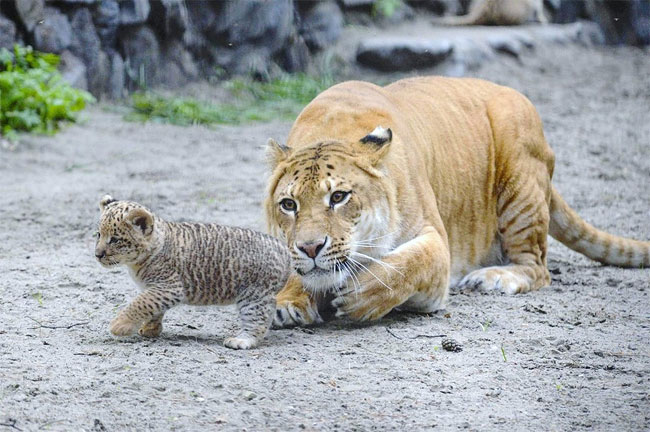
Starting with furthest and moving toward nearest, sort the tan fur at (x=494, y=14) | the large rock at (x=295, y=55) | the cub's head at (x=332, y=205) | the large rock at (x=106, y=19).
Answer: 1. the tan fur at (x=494, y=14)
2. the large rock at (x=295, y=55)
3. the large rock at (x=106, y=19)
4. the cub's head at (x=332, y=205)

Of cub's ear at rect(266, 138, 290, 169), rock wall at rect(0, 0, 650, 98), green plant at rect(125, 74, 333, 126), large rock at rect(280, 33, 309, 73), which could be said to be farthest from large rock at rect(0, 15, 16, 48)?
cub's ear at rect(266, 138, 290, 169)

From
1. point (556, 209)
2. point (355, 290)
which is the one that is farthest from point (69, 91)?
point (355, 290)

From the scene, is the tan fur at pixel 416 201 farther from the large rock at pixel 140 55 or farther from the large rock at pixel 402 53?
the large rock at pixel 402 53

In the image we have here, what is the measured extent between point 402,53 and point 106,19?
4.56 m

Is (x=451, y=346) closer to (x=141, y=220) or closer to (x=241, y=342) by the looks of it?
(x=241, y=342)

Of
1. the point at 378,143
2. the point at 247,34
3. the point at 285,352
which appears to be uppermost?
the point at 378,143

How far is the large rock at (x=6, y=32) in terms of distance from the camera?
10.4 meters

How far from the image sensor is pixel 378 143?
5.54 meters

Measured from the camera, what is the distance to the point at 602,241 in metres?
7.21

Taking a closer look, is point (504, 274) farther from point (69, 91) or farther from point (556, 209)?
Result: point (69, 91)

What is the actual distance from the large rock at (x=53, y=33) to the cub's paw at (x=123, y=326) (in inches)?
272

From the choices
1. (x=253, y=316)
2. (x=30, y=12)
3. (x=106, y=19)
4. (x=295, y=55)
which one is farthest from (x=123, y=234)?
(x=295, y=55)

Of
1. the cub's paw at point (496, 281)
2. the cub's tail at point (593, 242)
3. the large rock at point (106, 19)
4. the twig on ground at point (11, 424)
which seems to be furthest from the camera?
the large rock at point (106, 19)

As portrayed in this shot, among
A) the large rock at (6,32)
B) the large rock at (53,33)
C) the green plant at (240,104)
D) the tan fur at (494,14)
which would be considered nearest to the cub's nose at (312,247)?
the large rock at (6,32)
